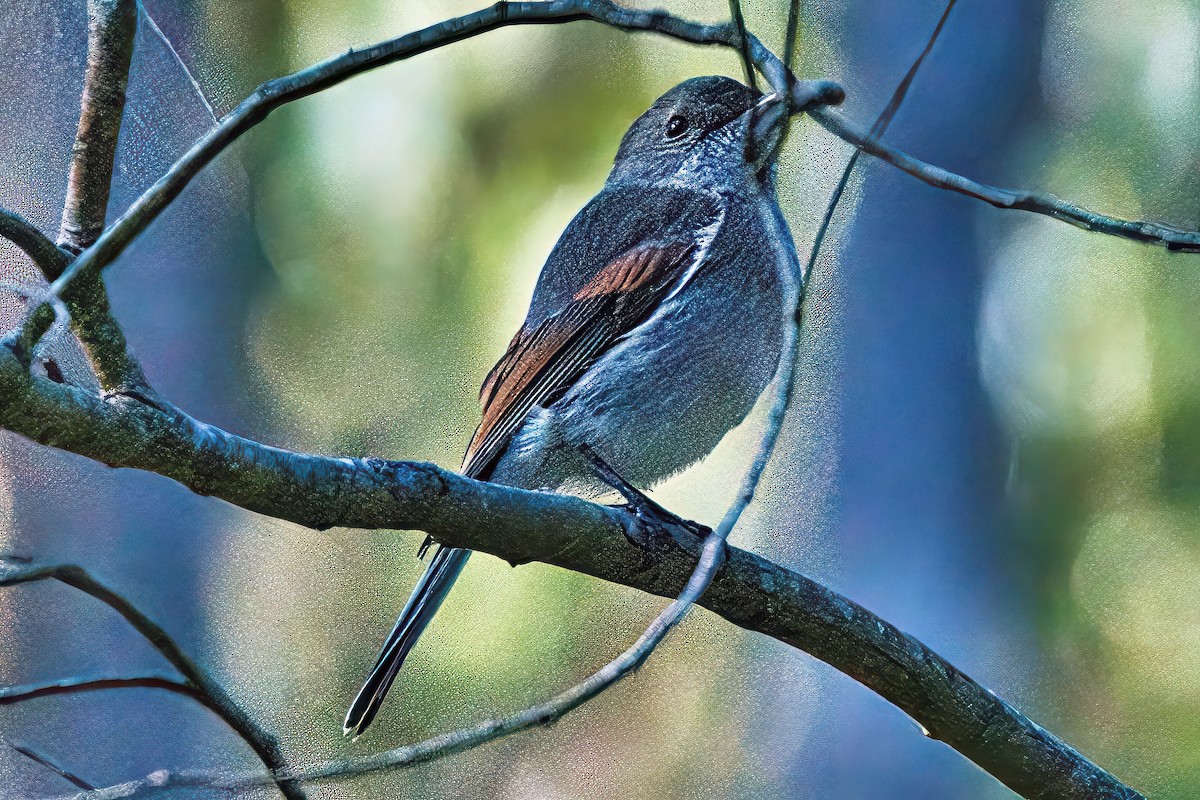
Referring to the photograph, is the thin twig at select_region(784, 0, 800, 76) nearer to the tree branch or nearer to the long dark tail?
the tree branch

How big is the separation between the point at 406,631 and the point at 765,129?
0.89m

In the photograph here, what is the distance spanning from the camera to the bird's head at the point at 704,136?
165 centimetres

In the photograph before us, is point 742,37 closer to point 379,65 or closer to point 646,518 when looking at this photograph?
point 379,65

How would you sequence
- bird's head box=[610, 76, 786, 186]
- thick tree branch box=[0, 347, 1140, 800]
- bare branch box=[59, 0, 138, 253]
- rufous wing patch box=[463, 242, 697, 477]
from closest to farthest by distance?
thick tree branch box=[0, 347, 1140, 800]
bare branch box=[59, 0, 138, 253]
rufous wing patch box=[463, 242, 697, 477]
bird's head box=[610, 76, 786, 186]

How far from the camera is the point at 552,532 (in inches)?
52.6

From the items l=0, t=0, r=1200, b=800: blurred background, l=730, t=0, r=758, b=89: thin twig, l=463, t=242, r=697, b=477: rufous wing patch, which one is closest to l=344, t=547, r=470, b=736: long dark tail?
l=0, t=0, r=1200, b=800: blurred background

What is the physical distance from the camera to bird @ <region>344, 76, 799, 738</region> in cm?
159

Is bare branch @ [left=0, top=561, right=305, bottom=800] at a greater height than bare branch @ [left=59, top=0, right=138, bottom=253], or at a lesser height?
lesser

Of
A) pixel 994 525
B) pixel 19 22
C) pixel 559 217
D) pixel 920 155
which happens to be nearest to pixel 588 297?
pixel 559 217

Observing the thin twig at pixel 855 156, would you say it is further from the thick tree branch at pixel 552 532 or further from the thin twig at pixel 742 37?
the thick tree branch at pixel 552 532

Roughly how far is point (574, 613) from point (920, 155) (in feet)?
2.65

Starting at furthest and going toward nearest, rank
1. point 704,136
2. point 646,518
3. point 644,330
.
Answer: point 704,136 → point 644,330 → point 646,518

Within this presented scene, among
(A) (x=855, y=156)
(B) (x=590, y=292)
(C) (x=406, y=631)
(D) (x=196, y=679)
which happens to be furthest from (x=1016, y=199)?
(D) (x=196, y=679)

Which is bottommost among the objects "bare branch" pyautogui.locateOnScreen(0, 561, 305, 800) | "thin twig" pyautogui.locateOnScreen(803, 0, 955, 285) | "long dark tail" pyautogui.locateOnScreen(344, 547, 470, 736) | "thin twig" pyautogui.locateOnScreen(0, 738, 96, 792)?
"thin twig" pyautogui.locateOnScreen(0, 738, 96, 792)
